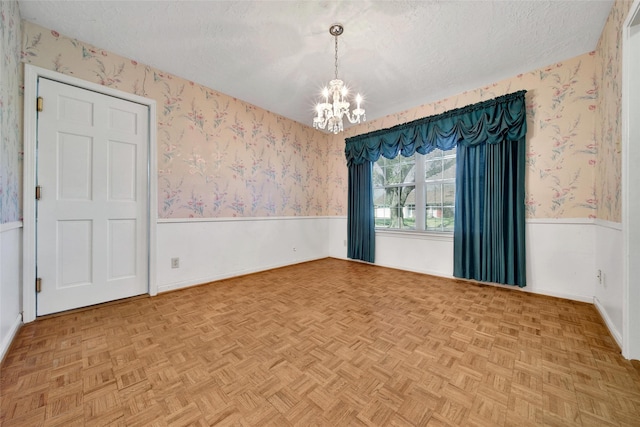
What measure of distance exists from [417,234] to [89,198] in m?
3.91

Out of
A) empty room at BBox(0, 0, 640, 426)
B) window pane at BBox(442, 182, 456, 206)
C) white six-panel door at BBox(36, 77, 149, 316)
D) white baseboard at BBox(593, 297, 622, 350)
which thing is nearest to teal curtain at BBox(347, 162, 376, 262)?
empty room at BBox(0, 0, 640, 426)

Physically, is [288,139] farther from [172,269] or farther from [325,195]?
[172,269]

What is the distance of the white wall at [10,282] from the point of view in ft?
5.11

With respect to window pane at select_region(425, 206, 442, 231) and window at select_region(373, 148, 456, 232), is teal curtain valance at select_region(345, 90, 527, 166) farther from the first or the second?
window pane at select_region(425, 206, 442, 231)

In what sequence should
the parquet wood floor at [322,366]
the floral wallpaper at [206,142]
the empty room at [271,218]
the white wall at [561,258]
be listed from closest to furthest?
the parquet wood floor at [322,366]
the empty room at [271,218]
the floral wallpaper at [206,142]
the white wall at [561,258]

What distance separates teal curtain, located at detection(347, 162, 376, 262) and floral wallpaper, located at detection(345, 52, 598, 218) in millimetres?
2006

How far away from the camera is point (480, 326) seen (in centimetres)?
193

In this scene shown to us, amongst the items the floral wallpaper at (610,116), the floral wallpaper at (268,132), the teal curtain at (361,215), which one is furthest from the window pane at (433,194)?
the floral wallpaper at (610,116)

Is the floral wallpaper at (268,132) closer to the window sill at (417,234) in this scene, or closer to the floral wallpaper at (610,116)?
the floral wallpaper at (610,116)

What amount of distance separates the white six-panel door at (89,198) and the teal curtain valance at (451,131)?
3095 mm

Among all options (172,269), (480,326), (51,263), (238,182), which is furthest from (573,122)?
(51,263)

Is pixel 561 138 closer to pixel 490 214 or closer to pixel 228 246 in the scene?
pixel 490 214

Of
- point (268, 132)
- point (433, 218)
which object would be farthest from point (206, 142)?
point (433, 218)

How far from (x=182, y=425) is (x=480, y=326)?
207 centimetres
